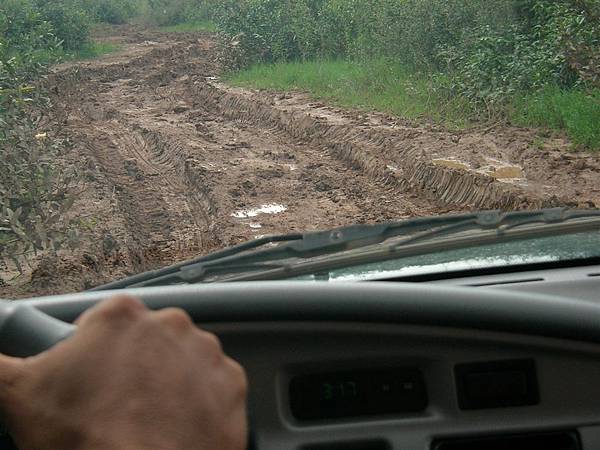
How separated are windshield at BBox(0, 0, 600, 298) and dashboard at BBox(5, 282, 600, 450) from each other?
61 cm

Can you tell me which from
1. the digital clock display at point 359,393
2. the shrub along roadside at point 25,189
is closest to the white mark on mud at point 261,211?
the shrub along roadside at point 25,189

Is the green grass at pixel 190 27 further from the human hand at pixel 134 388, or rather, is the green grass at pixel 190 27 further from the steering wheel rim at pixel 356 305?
the human hand at pixel 134 388

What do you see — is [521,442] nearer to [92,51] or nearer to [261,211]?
[261,211]

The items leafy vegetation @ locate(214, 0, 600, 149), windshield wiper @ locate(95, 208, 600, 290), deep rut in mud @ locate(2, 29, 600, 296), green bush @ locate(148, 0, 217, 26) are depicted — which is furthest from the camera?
green bush @ locate(148, 0, 217, 26)

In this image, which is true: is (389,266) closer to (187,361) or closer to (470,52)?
(187,361)

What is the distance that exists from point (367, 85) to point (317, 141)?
7.69ft

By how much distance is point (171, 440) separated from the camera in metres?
0.95

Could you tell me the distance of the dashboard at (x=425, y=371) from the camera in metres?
1.83

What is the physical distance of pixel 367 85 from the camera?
13.4 metres

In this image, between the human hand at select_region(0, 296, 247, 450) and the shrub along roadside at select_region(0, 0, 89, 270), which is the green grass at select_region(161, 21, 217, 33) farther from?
the human hand at select_region(0, 296, 247, 450)

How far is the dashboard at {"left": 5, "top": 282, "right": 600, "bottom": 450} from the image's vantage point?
183cm

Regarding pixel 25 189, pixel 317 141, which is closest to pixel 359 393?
pixel 25 189

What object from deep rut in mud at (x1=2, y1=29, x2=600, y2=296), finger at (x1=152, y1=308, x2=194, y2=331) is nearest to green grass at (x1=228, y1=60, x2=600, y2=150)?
deep rut in mud at (x1=2, y1=29, x2=600, y2=296)

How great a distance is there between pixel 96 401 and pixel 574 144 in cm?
825
